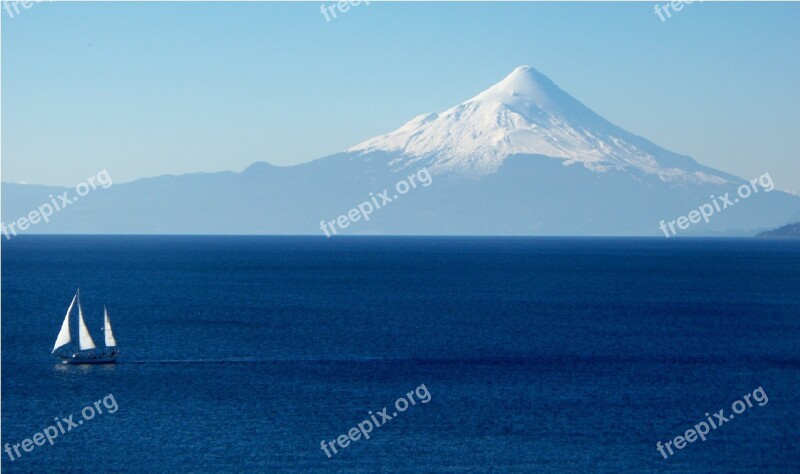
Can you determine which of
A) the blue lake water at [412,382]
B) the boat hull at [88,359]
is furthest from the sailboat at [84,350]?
the blue lake water at [412,382]

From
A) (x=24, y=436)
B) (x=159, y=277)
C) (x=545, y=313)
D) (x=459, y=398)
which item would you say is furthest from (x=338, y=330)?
(x=159, y=277)

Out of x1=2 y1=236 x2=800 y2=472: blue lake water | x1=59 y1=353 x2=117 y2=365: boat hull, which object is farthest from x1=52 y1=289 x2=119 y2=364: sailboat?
x1=2 y1=236 x2=800 y2=472: blue lake water

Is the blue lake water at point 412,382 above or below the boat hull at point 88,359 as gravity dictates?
below

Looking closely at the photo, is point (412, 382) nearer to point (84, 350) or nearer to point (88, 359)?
point (88, 359)

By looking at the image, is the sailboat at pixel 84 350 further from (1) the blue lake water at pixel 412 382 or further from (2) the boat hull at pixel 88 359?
(1) the blue lake water at pixel 412 382

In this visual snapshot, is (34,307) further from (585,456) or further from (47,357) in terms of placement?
(585,456)

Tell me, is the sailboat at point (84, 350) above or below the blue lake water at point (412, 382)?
above

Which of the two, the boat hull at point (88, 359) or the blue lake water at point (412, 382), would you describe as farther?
the boat hull at point (88, 359)

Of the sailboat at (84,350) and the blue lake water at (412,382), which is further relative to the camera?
the sailboat at (84,350)
